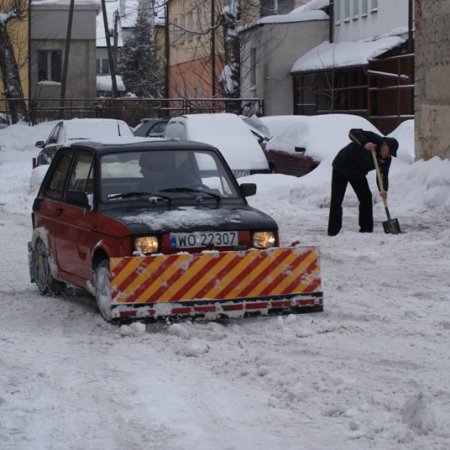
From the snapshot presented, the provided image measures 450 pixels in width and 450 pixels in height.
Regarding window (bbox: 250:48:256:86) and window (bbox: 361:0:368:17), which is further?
window (bbox: 250:48:256:86)

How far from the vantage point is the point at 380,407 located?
6168 mm

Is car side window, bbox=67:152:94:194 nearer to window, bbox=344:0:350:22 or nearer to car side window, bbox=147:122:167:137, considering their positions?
car side window, bbox=147:122:167:137

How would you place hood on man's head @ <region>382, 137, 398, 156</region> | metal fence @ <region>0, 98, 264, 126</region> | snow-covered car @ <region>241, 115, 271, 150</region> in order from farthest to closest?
metal fence @ <region>0, 98, 264, 126</region> < snow-covered car @ <region>241, 115, 271, 150</region> < hood on man's head @ <region>382, 137, 398, 156</region>

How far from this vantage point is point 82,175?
9906 mm

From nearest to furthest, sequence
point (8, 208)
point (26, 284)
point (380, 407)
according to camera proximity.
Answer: point (380, 407) → point (26, 284) → point (8, 208)

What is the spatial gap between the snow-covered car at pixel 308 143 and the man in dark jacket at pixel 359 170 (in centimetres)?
600

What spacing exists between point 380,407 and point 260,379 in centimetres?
98

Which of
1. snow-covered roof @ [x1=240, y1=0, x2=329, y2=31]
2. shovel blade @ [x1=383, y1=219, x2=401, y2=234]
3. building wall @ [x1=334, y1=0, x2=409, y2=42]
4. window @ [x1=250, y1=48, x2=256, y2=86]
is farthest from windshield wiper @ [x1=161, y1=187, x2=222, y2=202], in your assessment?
window @ [x1=250, y1=48, x2=256, y2=86]

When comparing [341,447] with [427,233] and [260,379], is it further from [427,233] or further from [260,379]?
[427,233]

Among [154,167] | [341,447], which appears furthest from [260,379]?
[154,167]

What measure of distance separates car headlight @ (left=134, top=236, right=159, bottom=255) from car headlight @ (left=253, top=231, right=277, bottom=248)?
0.80 metres

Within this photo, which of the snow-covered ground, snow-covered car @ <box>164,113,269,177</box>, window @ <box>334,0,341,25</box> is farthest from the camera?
window @ <box>334,0,341,25</box>

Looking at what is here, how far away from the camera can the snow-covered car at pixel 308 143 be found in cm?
2122

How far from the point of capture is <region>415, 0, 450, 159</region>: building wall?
19.6 metres
